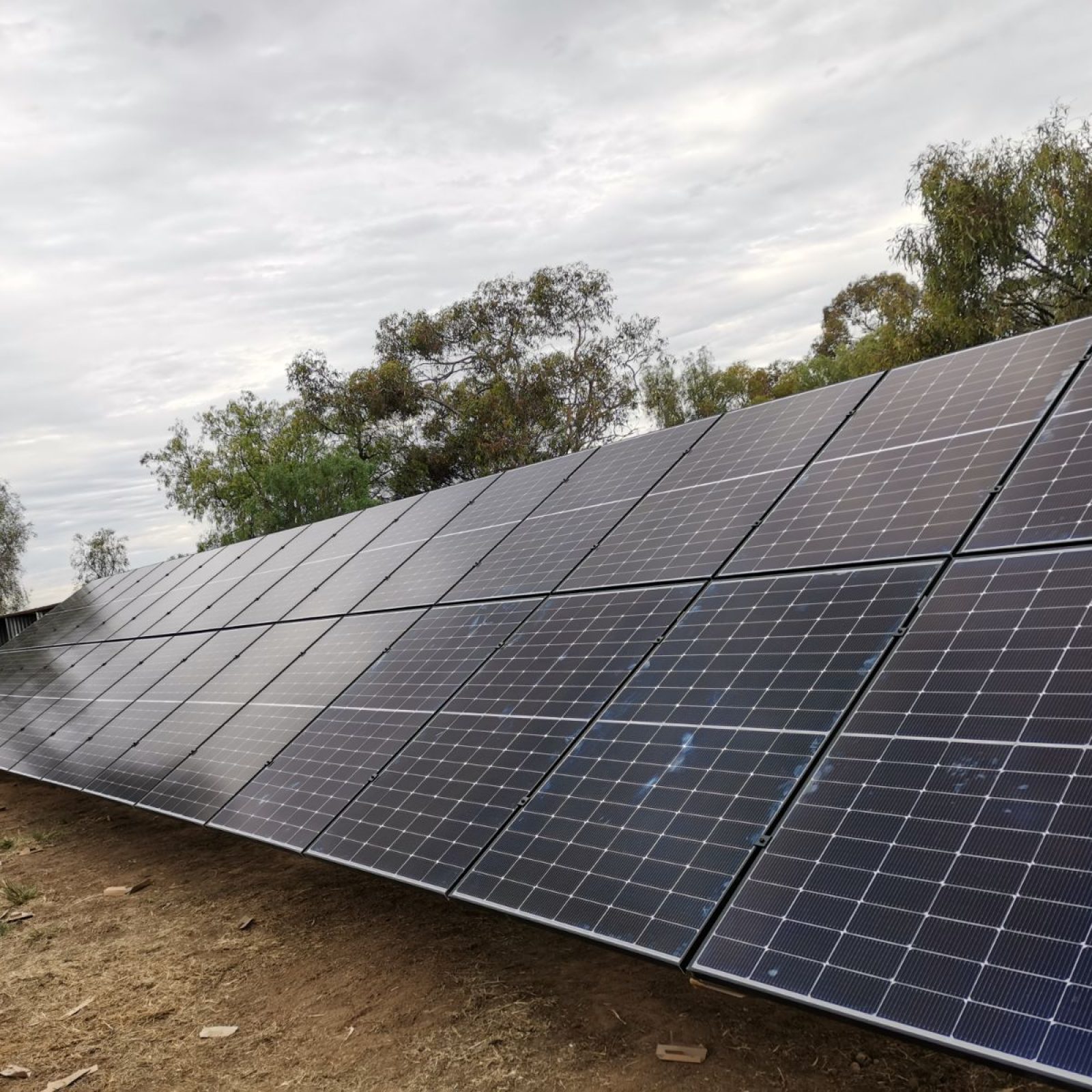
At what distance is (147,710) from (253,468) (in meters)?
38.7

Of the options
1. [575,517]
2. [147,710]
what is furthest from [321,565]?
[575,517]

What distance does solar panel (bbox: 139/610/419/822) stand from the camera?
1013 centimetres

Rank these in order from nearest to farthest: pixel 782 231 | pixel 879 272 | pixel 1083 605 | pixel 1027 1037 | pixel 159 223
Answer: pixel 1027 1037 → pixel 1083 605 → pixel 159 223 → pixel 782 231 → pixel 879 272

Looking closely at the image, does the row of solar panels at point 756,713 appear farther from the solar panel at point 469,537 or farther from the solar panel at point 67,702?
the solar panel at point 67,702

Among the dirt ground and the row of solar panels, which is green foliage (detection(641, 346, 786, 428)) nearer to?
the row of solar panels

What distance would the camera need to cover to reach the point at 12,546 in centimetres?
6075

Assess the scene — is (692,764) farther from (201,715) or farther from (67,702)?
(67,702)

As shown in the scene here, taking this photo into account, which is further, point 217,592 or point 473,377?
point 473,377

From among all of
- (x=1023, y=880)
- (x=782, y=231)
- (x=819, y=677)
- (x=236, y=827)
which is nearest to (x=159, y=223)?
(x=236, y=827)

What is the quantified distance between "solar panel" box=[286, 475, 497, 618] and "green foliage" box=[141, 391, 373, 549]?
25.6 meters

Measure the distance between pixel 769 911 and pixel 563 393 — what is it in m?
45.7

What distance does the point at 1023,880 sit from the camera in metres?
4.37

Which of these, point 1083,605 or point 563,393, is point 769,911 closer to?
point 1083,605

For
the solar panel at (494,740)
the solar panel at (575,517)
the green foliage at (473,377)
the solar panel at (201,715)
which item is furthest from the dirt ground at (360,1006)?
the green foliage at (473,377)
